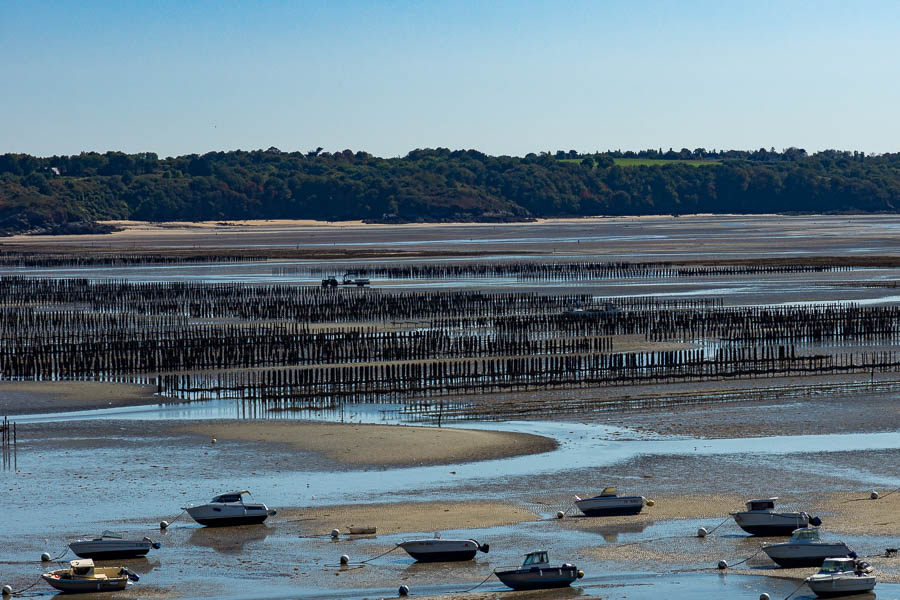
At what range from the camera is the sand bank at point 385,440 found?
33.0 meters

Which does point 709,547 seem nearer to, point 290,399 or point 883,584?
point 883,584

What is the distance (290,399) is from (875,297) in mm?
42193

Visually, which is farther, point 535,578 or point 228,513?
point 228,513

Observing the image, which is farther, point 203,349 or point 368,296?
point 368,296

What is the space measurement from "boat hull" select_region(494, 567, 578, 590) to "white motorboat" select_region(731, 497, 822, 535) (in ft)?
14.7

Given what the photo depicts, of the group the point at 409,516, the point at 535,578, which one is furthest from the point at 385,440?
the point at 535,578

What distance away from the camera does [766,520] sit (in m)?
25.2

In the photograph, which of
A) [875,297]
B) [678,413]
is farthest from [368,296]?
[678,413]

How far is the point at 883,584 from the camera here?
73.7 feet

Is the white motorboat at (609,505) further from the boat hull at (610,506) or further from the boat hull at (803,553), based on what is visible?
the boat hull at (803,553)

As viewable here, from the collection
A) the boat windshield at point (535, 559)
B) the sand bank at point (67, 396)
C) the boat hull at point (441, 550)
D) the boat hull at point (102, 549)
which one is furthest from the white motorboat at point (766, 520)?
the sand bank at point (67, 396)

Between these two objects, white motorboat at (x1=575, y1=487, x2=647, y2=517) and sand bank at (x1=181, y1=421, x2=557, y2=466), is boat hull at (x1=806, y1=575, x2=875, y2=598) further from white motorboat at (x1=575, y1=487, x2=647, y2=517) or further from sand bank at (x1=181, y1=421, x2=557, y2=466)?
sand bank at (x1=181, y1=421, x2=557, y2=466)

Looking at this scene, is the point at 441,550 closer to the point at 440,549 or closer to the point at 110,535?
the point at 440,549

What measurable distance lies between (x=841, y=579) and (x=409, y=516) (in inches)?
348
